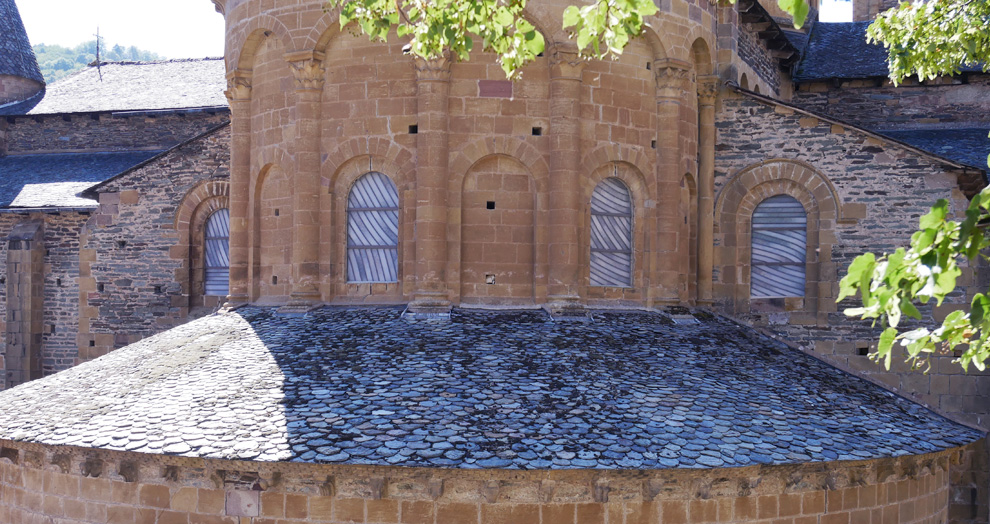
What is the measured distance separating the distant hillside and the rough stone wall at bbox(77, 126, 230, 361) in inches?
2584

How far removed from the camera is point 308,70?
14.7 metres

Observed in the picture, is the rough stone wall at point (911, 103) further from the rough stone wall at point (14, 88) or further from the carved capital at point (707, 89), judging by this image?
the rough stone wall at point (14, 88)

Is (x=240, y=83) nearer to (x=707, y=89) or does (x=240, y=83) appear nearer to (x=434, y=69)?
(x=434, y=69)

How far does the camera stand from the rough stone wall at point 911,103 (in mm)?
20391

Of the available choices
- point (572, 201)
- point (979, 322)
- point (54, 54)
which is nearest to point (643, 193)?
point (572, 201)

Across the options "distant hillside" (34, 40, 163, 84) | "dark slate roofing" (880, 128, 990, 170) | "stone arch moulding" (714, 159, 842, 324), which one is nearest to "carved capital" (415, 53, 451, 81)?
"stone arch moulding" (714, 159, 842, 324)

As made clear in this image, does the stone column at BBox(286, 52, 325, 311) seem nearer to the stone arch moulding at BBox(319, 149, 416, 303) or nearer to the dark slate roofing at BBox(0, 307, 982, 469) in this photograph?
the stone arch moulding at BBox(319, 149, 416, 303)

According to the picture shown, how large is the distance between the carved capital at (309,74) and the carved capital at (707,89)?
610cm

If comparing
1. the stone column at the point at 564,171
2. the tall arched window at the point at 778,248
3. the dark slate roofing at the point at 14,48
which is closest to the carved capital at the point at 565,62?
the stone column at the point at 564,171

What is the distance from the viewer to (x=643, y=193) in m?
15.1

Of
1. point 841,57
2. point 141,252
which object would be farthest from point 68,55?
point 841,57

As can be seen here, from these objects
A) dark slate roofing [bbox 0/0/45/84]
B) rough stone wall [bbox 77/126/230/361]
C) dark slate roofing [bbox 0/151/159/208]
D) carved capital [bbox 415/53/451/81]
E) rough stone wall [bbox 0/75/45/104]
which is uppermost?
dark slate roofing [bbox 0/0/45/84]

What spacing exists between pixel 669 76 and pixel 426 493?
8.14 meters

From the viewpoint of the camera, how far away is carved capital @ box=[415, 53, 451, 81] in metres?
14.0
